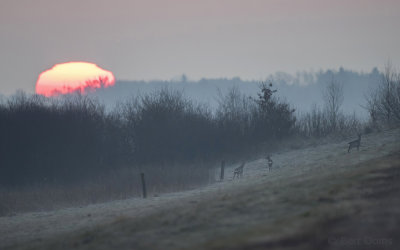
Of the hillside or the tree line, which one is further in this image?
the tree line

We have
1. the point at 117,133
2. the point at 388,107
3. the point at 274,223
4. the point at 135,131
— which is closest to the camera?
the point at 274,223

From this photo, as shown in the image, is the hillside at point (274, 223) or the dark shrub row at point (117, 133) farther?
the dark shrub row at point (117, 133)

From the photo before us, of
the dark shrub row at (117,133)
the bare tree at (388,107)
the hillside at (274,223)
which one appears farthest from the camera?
the dark shrub row at (117,133)

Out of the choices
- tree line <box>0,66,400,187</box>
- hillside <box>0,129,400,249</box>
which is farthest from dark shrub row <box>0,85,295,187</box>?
hillside <box>0,129,400,249</box>

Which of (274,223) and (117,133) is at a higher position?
(117,133)

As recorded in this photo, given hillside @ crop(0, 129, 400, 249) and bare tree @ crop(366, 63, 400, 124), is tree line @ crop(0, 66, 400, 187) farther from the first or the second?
hillside @ crop(0, 129, 400, 249)

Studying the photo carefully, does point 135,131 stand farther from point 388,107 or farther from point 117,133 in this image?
point 388,107

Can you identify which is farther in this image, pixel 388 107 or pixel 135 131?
pixel 135 131

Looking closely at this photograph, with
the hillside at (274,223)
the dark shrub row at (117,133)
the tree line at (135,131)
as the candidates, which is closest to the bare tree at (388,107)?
the tree line at (135,131)

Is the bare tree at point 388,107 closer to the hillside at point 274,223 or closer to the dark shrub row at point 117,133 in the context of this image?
the dark shrub row at point 117,133

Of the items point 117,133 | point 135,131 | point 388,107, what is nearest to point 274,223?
point 388,107

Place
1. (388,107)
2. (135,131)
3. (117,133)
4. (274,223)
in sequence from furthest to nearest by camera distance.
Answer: (135,131) → (117,133) → (388,107) → (274,223)

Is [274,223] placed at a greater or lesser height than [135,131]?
lesser

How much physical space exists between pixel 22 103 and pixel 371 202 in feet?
135
